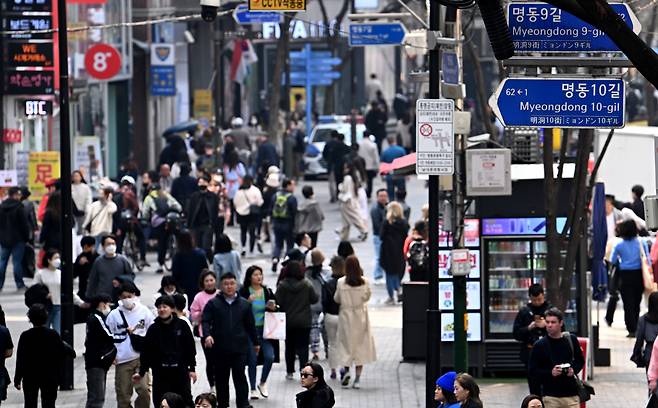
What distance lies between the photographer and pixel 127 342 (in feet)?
55.0

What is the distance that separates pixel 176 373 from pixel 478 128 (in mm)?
41824

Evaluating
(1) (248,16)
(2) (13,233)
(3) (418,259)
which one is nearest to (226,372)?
(3) (418,259)

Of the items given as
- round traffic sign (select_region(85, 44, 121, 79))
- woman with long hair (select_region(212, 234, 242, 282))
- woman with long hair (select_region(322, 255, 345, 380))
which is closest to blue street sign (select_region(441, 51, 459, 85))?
woman with long hair (select_region(322, 255, 345, 380))

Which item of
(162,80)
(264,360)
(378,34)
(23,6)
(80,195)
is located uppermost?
(23,6)

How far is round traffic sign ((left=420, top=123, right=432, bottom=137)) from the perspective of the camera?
1617 centimetres

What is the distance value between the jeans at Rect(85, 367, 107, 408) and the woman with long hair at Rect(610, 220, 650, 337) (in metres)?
8.52

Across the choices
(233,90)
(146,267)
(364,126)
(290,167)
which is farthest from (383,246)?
(233,90)

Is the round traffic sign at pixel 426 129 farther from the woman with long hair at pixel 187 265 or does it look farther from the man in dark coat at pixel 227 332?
the woman with long hair at pixel 187 265

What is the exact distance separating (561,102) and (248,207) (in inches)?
725

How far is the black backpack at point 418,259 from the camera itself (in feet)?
Answer: 71.5

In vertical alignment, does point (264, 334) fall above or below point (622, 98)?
below

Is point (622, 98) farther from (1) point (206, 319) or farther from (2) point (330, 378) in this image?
(2) point (330, 378)

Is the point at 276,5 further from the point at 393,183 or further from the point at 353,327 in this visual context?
the point at 393,183

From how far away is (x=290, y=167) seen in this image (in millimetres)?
44125
